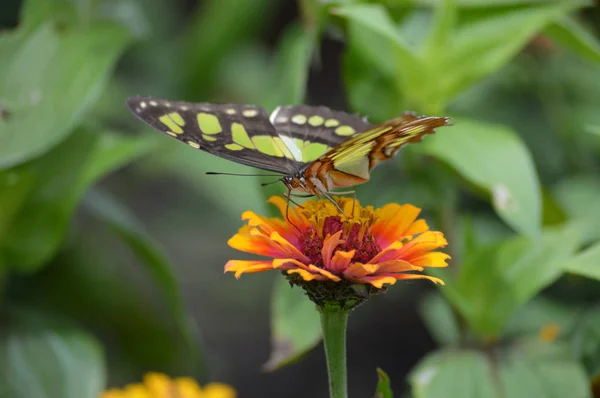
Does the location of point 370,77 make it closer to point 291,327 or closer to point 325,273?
point 291,327

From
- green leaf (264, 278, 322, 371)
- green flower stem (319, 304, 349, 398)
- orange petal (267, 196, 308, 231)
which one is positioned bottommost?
green leaf (264, 278, 322, 371)

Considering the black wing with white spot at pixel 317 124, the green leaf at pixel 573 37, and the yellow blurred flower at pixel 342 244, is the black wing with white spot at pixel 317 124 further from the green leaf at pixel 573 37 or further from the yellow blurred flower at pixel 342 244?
the green leaf at pixel 573 37

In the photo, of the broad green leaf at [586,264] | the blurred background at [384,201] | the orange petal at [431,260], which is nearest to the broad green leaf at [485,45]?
the blurred background at [384,201]

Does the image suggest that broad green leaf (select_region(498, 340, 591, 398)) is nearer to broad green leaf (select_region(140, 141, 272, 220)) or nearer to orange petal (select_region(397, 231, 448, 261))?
orange petal (select_region(397, 231, 448, 261))

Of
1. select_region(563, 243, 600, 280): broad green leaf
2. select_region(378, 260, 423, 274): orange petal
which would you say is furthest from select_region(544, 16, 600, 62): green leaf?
select_region(378, 260, 423, 274): orange petal

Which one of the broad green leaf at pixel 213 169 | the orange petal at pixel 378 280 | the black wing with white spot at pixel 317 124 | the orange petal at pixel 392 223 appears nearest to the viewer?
→ the orange petal at pixel 378 280

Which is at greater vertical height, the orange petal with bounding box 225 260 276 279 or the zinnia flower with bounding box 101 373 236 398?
the orange petal with bounding box 225 260 276 279

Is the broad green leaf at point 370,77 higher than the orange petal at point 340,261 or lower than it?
higher
